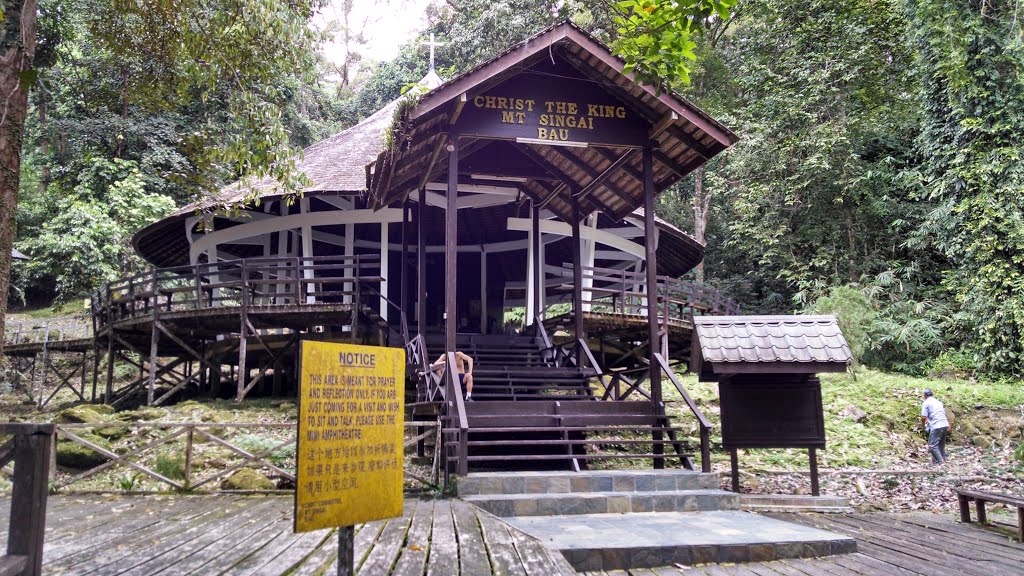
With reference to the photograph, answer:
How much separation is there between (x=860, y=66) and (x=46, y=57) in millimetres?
22646

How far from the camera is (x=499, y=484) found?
7.21 meters

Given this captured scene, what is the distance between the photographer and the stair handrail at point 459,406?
744cm

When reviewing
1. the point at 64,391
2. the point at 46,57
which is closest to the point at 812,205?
the point at 46,57

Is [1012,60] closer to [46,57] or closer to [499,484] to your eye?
[499,484]

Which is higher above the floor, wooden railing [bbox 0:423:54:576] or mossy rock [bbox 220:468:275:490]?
wooden railing [bbox 0:423:54:576]

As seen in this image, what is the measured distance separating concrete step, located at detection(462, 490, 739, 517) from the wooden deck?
0.39m

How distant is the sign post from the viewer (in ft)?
10.6

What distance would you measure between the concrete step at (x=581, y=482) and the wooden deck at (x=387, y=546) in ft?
1.38

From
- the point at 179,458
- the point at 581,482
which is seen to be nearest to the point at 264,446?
the point at 179,458

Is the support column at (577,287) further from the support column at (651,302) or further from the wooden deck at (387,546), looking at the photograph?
the wooden deck at (387,546)

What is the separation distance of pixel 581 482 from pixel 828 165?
710 inches

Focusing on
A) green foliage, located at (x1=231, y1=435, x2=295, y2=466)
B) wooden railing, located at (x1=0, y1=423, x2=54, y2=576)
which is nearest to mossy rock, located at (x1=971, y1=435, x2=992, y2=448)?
green foliage, located at (x1=231, y1=435, x2=295, y2=466)

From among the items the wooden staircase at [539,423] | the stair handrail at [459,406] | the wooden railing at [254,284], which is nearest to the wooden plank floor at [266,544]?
the stair handrail at [459,406]

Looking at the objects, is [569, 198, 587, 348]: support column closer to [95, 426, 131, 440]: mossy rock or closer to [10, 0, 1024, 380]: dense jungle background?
[10, 0, 1024, 380]: dense jungle background
